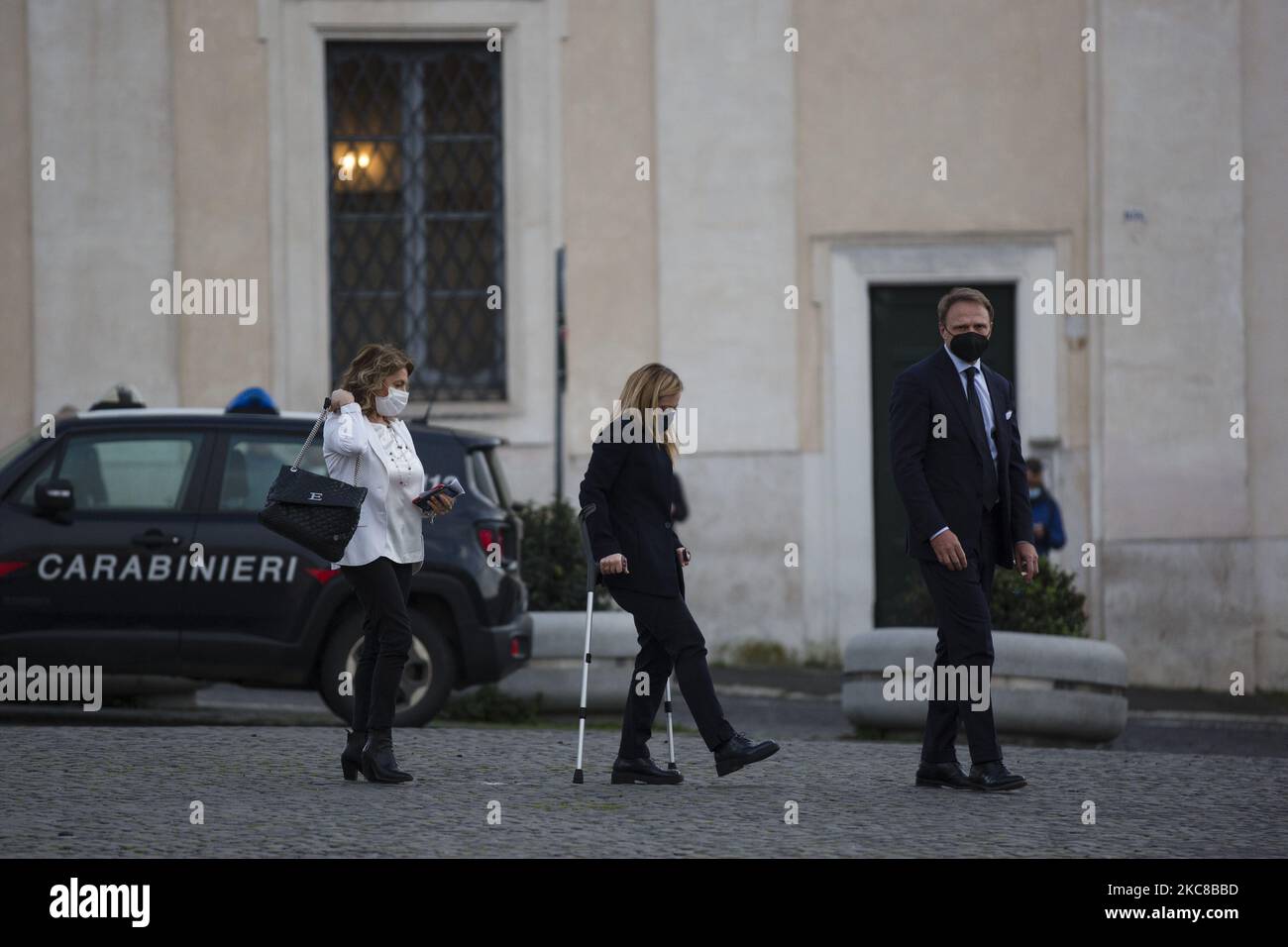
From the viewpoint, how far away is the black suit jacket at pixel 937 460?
25.9 feet

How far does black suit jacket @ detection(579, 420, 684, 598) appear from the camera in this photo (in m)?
8.03

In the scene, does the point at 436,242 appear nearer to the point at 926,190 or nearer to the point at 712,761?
the point at 926,190

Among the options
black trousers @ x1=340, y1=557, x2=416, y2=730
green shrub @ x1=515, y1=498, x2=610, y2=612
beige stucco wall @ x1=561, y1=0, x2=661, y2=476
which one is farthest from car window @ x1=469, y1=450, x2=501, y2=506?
beige stucco wall @ x1=561, y1=0, x2=661, y2=476

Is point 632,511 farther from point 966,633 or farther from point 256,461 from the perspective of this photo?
point 256,461

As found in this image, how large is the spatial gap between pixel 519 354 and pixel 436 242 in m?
1.25

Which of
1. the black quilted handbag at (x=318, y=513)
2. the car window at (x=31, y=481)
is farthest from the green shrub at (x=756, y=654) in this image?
the black quilted handbag at (x=318, y=513)

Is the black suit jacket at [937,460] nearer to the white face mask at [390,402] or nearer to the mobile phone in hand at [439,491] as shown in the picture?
the mobile phone in hand at [439,491]

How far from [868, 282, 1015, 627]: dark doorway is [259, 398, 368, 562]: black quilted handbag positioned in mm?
9000

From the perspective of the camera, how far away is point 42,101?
15.9 meters

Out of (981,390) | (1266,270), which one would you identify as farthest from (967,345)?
(1266,270)

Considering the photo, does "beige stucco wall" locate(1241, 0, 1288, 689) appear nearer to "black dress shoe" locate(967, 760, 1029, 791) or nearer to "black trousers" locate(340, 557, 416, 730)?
"black dress shoe" locate(967, 760, 1029, 791)

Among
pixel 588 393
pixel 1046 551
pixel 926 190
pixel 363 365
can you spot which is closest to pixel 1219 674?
pixel 1046 551
